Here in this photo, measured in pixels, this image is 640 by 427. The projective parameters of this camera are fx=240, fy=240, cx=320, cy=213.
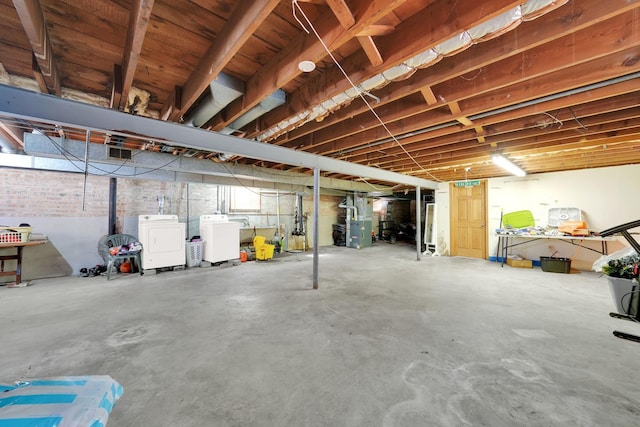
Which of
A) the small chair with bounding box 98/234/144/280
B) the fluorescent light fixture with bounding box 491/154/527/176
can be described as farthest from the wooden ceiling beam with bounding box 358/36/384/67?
the small chair with bounding box 98/234/144/280

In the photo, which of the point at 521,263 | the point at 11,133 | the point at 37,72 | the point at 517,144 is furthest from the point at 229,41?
the point at 521,263

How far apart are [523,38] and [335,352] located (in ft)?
8.93

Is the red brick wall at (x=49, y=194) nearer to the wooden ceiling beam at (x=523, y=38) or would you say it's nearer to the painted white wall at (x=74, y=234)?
the painted white wall at (x=74, y=234)

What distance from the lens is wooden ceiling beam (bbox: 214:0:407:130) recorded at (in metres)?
1.35

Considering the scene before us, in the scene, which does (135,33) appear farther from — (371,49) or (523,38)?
(523,38)

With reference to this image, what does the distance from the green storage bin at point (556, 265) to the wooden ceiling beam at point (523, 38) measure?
18.0ft

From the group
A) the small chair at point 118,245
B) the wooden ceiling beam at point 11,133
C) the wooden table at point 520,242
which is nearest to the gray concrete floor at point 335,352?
the small chair at point 118,245

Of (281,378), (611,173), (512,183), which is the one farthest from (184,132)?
(611,173)

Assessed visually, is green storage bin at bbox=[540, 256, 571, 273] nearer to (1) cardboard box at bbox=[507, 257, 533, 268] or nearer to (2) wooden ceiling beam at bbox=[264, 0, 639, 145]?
(1) cardboard box at bbox=[507, 257, 533, 268]

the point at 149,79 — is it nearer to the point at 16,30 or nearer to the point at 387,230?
the point at 16,30

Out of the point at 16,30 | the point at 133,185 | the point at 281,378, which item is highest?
the point at 16,30

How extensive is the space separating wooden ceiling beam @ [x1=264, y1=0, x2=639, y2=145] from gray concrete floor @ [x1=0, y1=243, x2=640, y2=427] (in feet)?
7.62

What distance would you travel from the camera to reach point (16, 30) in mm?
1682

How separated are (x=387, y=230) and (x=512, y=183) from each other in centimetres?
519
